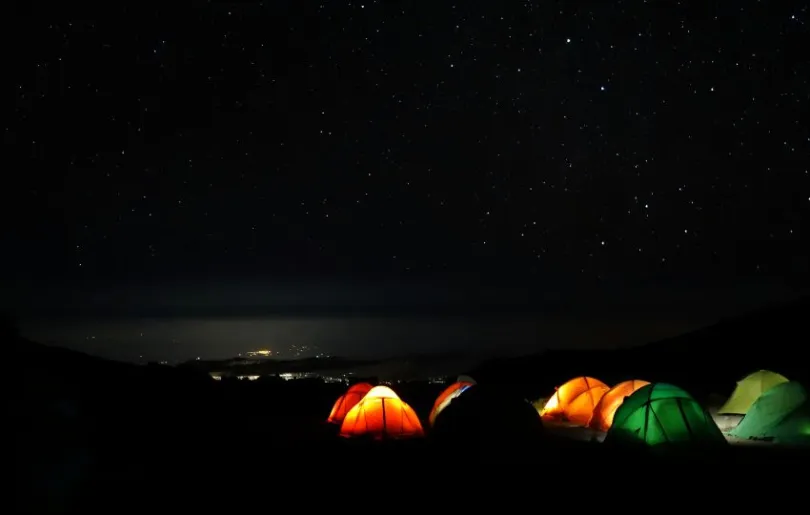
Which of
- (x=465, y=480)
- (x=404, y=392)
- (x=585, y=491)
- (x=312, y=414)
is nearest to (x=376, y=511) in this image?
(x=465, y=480)

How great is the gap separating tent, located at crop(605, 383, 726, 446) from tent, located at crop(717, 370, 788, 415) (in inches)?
279

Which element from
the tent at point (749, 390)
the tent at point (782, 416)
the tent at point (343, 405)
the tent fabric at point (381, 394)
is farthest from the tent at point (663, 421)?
the tent at point (343, 405)

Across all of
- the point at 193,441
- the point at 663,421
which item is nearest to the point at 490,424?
the point at 663,421

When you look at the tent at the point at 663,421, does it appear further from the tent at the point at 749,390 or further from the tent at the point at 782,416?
the tent at the point at 749,390

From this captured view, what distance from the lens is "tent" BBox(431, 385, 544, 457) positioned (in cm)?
1155

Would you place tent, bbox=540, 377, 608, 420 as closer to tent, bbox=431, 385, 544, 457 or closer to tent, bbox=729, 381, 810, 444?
tent, bbox=729, 381, 810, 444

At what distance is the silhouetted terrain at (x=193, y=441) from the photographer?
27.1ft

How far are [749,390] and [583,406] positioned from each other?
4698mm

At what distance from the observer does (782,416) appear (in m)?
13.9

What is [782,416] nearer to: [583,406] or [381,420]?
[583,406]

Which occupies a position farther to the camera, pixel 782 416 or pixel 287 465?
pixel 782 416

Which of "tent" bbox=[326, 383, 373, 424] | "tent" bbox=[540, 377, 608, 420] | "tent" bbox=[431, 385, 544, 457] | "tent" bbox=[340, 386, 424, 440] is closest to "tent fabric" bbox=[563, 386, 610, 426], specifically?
"tent" bbox=[540, 377, 608, 420]

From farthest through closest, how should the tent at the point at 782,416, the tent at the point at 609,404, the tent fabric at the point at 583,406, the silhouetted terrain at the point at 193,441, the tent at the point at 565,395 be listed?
the tent at the point at 565,395
the tent fabric at the point at 583,406
the tent at the point at 609,404
the tent at the point at 782,416
the silhouetted terrain at the point at 193,441

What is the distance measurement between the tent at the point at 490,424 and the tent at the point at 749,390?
9290 millimetres
